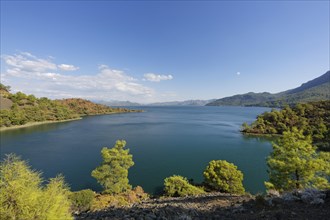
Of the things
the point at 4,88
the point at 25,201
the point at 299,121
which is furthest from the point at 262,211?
the point at 4,88

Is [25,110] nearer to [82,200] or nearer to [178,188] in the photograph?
[82,200]

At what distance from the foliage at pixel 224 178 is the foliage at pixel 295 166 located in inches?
184

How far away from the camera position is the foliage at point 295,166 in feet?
50.0

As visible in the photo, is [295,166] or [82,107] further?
[82,107]

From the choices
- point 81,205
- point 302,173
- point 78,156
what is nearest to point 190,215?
point 81,205

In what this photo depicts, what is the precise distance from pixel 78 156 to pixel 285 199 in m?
35.2

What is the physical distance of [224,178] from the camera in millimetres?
21438

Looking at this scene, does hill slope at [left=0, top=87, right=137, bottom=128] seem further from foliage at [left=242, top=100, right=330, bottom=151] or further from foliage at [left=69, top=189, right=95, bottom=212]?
foliage at [left=242, top=100, right=330, bottom=151]

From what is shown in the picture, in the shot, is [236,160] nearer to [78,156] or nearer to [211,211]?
[211,211]

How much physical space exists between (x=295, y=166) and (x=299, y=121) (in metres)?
59.8

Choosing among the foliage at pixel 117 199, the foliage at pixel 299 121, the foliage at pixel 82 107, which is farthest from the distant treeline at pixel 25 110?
the foliage at pixel 299 121

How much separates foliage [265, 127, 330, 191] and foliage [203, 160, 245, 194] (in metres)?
4.67

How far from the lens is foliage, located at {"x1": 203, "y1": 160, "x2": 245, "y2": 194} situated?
2086 cm

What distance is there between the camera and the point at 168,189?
19.7 meters
